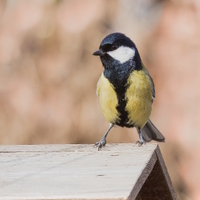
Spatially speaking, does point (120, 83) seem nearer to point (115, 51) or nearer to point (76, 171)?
point (115, 51)

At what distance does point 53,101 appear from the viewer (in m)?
2.87

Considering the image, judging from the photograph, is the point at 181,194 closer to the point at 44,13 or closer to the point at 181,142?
the point at 181,142

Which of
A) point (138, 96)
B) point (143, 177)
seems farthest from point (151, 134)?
point (143, 177)

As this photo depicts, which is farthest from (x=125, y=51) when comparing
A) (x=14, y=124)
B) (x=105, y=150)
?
(x=14, y=124)

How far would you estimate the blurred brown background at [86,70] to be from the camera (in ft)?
8.87

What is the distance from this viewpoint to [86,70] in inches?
113

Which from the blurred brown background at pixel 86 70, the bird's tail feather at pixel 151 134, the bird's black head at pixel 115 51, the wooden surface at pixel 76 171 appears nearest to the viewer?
the wooden surface at pixel 76 171

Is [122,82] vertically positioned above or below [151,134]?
above

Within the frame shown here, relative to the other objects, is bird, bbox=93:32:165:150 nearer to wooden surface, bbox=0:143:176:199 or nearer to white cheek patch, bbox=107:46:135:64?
white cheek patch, bbox=107:46:135:64

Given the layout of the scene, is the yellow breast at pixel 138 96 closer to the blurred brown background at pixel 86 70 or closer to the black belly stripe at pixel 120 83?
the black belly stripe at pixel 120 83

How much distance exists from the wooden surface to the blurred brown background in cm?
114

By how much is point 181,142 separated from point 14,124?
98cm

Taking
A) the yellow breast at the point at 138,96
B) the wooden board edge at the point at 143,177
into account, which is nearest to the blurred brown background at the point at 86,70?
the yellow breast at the point at 138,96

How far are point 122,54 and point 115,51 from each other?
0.11ft
